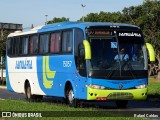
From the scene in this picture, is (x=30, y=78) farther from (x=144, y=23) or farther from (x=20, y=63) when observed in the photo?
(x=144, y=23)

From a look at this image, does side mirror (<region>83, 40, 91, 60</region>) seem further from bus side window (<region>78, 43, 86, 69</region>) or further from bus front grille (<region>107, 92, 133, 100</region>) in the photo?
bus front grille (<region>107, 92, 133, 100</region>)

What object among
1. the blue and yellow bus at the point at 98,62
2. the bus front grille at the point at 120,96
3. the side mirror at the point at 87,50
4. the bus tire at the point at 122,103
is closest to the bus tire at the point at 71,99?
the blue and yellow bus at the point at 98,62

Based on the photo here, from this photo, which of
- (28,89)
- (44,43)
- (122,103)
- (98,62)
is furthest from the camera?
(28,89)

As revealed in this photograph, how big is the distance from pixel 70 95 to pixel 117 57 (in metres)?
2.68

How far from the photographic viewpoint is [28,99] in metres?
26.0

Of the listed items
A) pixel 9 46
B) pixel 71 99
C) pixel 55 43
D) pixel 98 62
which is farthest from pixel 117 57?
pixel 9 46

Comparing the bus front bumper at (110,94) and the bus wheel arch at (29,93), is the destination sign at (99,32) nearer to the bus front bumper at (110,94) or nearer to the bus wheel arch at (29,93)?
the bus front bumper at (110,94)

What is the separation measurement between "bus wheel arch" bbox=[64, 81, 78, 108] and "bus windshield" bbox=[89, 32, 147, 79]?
163 cm

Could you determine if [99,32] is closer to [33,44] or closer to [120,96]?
[120,96]

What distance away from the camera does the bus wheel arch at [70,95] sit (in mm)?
20009

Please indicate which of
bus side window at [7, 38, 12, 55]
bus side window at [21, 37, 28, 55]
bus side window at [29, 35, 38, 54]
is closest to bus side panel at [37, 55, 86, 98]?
bus side window at [29, 35, 38, 54]

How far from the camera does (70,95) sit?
2056 cm

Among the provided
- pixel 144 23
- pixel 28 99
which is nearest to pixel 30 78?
pixel 28 99

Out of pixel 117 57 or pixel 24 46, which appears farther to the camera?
pixel 24 46
